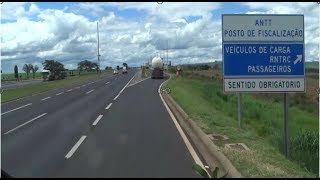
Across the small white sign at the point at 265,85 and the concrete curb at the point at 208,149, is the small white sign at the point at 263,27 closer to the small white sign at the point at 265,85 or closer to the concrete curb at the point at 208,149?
the small white sign at the point at 265,85

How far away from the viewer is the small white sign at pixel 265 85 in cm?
1140

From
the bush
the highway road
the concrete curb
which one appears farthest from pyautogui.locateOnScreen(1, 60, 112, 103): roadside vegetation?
the bush

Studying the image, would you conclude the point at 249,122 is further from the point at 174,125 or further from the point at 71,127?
the point at 71,127

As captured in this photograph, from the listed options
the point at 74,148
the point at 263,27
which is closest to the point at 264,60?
the point at 263,27

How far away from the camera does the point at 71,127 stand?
1595 centimetres

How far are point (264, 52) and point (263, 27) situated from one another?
1.85 feet

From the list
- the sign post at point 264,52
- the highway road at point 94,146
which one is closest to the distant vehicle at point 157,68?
the highway road at point 94,146

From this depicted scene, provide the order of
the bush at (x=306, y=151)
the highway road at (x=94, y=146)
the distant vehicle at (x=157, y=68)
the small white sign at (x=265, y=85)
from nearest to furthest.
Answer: the highway road at (x=94, y=146)
the bush at (x=306, y=151)
the small white sign at (x=265, y=85)
the distant vehicle at (x=157, y=68)

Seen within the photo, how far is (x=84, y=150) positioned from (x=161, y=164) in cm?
254

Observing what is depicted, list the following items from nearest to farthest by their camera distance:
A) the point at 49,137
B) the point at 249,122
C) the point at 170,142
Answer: the point at 170,142
the point at 49,137
the point at 249,122

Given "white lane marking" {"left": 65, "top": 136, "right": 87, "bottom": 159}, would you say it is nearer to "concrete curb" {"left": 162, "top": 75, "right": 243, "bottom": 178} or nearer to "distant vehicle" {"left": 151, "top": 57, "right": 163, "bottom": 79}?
"concrete curb" {"left": 162, "top": 75, "right": 243, "bottom": 178}

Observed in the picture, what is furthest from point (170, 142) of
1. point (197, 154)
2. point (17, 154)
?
point (17, 154)

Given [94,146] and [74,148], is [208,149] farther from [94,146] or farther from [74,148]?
[74,148]

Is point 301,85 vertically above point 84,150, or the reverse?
point 301,85
